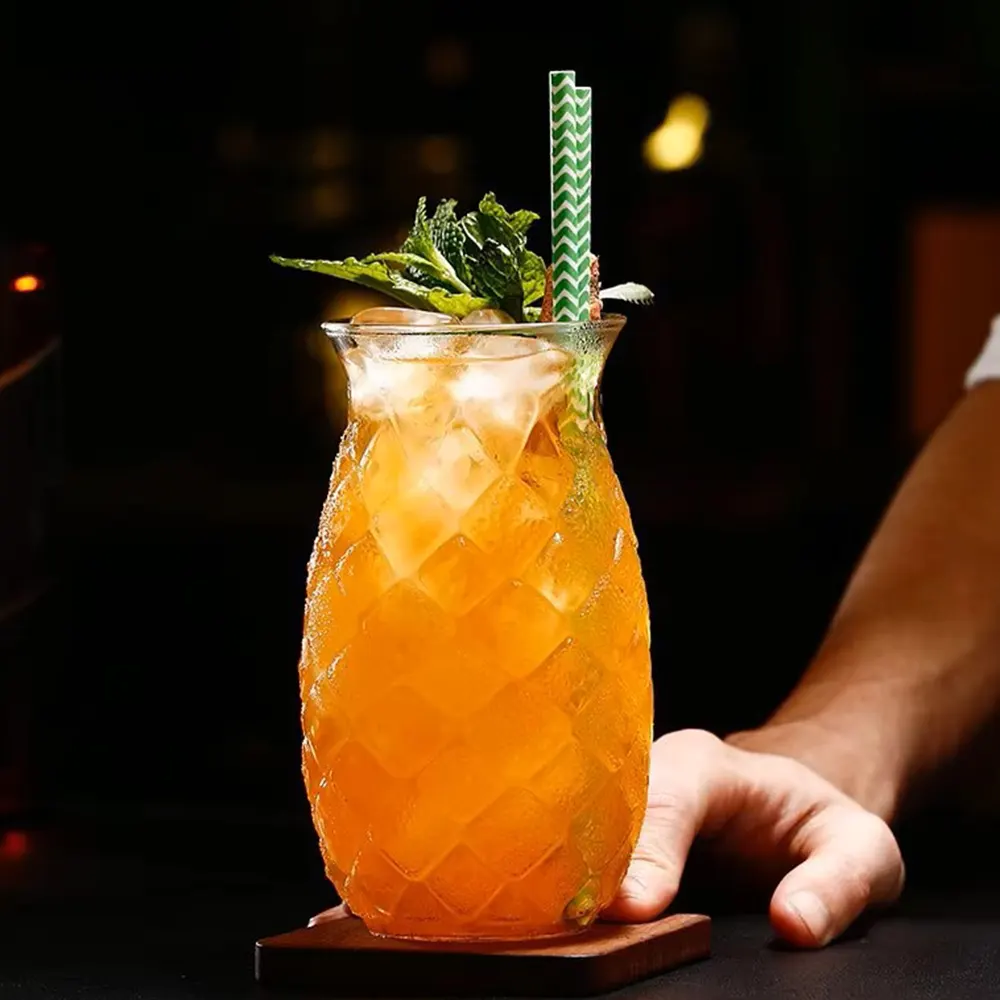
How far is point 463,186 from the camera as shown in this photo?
382 centimetres

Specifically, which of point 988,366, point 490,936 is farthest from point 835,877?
point 988,366

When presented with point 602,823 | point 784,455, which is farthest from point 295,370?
point 602,823

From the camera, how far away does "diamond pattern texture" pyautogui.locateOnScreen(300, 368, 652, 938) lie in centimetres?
92

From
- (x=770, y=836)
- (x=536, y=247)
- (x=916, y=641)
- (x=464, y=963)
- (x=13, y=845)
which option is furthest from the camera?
(x=536, y=247)

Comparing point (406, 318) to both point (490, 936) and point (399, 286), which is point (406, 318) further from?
point (490, 936)

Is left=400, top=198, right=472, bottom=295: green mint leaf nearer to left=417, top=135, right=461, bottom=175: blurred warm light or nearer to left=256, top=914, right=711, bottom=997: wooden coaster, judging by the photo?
left=256, top=914, right=711, bottom=997: wooden coaster

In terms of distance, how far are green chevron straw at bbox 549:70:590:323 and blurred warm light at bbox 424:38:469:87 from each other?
3.03 meters

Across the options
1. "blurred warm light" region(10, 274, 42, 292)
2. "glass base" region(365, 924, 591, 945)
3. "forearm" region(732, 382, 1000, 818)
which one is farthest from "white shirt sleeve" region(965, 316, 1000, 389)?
"glass base" region(365, 924, 591, 945)

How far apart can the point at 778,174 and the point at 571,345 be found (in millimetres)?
2932

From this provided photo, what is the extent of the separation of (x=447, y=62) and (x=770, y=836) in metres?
2.97

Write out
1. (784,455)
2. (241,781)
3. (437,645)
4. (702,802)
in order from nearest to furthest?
(437,645) → (702,802) → (241,781) → (784,455)

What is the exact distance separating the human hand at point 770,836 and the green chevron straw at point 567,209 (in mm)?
267

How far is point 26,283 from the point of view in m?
1.30

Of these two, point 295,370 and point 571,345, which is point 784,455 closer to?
point 295,370
